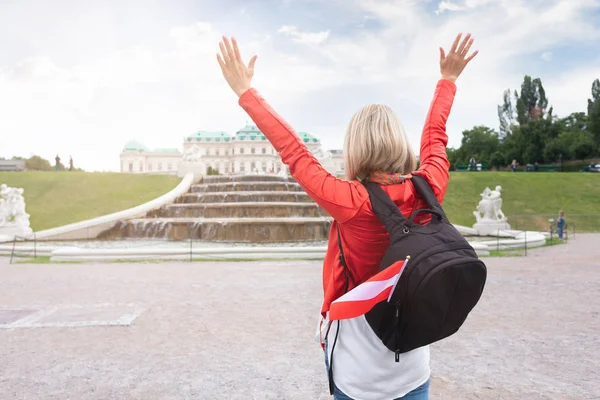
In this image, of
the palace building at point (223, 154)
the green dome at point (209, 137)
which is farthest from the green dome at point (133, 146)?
the green dome at point (209, 137)

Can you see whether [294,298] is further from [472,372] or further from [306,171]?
[306,171]

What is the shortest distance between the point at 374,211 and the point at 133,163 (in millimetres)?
135938

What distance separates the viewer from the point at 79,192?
31.0 metres

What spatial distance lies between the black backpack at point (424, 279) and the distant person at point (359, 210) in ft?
0.25

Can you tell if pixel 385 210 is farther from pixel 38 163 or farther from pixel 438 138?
pixel 38 163

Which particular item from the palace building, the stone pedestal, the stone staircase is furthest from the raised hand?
the palace building

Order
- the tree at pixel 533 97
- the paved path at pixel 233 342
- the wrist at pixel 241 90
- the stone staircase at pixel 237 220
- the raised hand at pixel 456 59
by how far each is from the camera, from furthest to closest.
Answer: the tree at pixel 533 97 < the stone staircase at pixel 237 220 < the paved path at pixel 233 342 < the raised hand at pixel 456 59 < the wrist at pixel 241 90

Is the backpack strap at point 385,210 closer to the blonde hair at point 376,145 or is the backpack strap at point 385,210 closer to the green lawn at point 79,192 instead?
the blonde hair at point 376,145

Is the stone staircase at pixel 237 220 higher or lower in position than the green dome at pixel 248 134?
lower

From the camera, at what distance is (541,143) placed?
5956 cm

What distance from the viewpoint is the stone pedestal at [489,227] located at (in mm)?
22312

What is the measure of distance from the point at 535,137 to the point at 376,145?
213 ft

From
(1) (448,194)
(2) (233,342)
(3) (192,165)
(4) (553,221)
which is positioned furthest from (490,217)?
(3) (192,165)

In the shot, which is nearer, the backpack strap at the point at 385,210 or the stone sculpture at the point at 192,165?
the backpack strap at the point at 385,210
